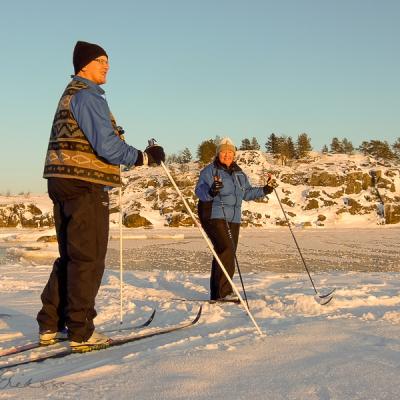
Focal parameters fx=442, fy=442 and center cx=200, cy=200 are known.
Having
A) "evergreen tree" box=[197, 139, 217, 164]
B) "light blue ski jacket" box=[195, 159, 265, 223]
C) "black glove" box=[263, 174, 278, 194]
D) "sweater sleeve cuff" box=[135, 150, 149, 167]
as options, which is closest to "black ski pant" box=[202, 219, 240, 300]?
"light blue ski jacket" box=[195, 159, 265, 223]

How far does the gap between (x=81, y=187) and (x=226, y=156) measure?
9.33ft

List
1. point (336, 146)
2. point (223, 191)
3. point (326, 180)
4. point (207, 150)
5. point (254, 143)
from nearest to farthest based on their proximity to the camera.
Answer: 1. point (223, 191)
2. point (326, 180)
3. point (207, 150)
4. point (254, 143)
5. point (336, 146)

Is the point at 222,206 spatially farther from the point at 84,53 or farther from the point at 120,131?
the point at 84,53

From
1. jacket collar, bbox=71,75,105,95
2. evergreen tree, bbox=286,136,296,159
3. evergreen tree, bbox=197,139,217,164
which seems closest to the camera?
Answer: jacket collar, bbox=71,75,105,95

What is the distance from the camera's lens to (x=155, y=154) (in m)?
3.28

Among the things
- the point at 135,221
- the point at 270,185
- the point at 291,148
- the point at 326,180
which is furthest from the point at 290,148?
the point at 270,185

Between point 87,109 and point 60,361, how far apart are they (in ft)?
5.26

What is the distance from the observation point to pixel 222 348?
2496mm

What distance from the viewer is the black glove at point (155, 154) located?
10.6ft

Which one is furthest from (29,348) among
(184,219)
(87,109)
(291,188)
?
(291,188)

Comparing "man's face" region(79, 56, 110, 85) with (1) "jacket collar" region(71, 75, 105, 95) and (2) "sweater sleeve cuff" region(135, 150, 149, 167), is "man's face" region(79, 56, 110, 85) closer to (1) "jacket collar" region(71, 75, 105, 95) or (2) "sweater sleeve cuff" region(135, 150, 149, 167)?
(1) "jacket collar" region(71, 75, 105, 95)

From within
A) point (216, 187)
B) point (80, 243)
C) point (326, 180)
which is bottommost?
point (80, 243)

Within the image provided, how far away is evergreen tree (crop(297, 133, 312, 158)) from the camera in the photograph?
196ft

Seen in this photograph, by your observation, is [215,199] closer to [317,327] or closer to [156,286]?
[156,286]
